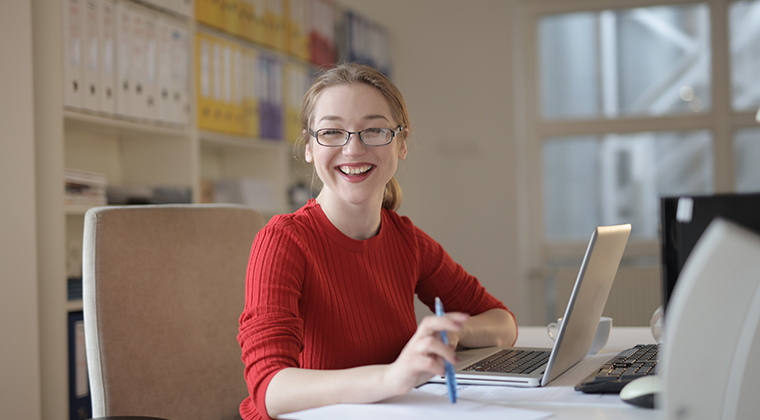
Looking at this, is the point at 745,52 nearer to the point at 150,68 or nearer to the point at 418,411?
the point at 150,68

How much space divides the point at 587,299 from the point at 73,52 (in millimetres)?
1712

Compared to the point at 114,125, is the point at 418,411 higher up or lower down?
lower down

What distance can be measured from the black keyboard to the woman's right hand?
0.90ft

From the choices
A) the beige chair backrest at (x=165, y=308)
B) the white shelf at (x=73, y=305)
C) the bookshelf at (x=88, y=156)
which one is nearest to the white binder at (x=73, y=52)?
the bookshelf at (x=88, y=156)

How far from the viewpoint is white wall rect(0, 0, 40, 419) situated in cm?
184

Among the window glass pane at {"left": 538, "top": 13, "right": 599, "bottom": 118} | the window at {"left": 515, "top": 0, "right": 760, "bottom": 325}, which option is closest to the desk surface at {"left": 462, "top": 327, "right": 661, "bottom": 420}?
the window at {"left": 515, "top": 0, "right": 760, "bottom": 325}

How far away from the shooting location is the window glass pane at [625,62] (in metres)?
4.16

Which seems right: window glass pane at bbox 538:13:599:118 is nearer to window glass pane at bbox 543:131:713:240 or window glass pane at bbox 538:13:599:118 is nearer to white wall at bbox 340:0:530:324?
window glass pane at bbox 543:131:713:240

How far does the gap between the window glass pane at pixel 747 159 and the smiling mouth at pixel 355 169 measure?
3.55 meters

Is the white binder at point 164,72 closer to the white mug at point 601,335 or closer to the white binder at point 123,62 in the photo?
the white binder at point 123,62

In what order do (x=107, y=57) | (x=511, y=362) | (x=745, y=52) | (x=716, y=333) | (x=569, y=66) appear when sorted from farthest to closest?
(x=569, y=66), (x=745, y=52), (x=107, y=57), (x=511, y=362), (x=716, y=333)

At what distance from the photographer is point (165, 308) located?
4.42 ft

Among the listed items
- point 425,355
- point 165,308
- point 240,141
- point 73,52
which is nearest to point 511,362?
point 425,355

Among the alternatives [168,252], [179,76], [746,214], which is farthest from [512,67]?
[746,214]
